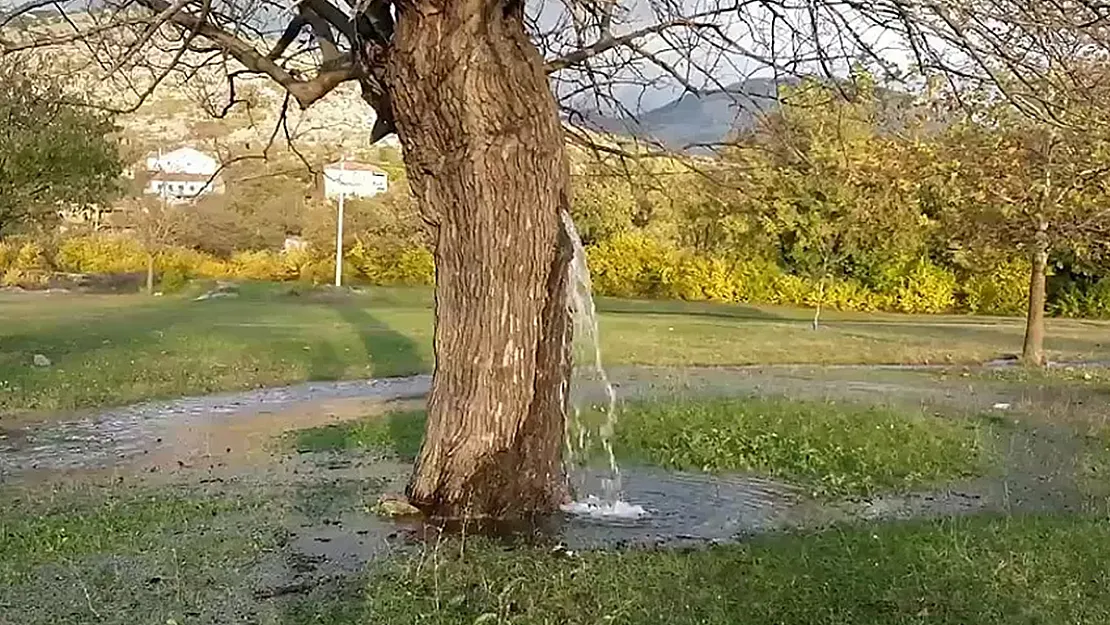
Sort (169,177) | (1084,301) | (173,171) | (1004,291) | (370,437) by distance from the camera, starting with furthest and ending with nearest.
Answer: (173,171) < (169,177) < (1004,291) < (1084,301) < (370,437)

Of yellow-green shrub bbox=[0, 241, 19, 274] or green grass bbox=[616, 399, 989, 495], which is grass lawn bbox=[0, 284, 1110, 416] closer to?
green grass bbox=[616, 399, 989, 495]

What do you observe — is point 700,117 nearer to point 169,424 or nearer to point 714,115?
point 714,115

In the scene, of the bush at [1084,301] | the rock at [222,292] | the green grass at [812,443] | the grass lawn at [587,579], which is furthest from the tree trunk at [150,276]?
the grass lawn at [587,579]

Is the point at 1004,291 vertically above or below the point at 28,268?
above

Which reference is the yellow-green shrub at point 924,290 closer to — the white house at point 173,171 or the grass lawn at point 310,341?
the grass lawn at point 310,341

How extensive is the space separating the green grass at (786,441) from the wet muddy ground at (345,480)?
349mm

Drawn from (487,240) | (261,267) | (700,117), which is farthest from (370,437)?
(261,267)

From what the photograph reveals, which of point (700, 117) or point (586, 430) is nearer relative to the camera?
point (700, 117)

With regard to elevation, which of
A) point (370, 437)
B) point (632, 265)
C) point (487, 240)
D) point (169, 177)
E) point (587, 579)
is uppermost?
point (169, 177)

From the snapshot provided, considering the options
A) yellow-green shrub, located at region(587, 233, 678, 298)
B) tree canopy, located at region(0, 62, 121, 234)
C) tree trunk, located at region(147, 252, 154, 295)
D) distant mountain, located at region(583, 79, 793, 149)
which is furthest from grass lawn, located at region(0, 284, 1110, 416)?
distant mountain, located at region(583, 79, 793, 149)

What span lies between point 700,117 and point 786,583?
13.7 ft

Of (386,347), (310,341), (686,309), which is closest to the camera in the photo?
(386,347)

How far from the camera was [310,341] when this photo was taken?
24625 millimetres

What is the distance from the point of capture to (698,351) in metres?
24.9
